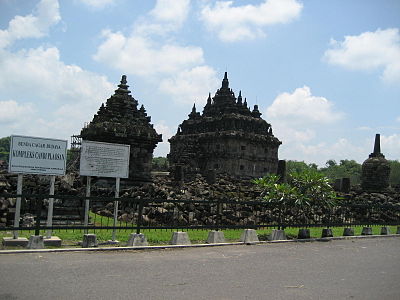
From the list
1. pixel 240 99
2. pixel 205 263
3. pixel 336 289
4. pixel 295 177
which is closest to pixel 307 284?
pixel 336 289

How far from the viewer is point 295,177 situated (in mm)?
16500

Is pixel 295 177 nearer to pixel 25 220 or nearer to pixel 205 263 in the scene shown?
pixel 205 263

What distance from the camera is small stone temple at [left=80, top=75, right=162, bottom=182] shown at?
2430cm

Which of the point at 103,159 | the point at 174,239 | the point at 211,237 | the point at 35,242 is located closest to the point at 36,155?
the point at 103,159

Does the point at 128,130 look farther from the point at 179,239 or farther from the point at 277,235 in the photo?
the point at 179,239

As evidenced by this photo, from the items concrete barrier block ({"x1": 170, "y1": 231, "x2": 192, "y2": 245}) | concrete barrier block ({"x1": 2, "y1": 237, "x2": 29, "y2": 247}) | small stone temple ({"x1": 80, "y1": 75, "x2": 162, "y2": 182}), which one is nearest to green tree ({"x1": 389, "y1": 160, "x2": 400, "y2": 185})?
small stone temple ({"x1": 80, "y1": 75, "x2": 162, "y2": 182})

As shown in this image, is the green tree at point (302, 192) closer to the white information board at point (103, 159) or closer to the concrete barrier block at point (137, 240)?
the white information board at point (103, 159)

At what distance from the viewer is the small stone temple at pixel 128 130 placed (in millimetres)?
24297

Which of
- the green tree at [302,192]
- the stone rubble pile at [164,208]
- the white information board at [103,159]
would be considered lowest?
the stone rubble pile at [164,208]

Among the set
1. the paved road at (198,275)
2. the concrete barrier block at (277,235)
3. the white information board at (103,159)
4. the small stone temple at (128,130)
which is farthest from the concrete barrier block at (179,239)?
the small stone temple at (128,130)

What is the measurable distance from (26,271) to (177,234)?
4667 millimetres

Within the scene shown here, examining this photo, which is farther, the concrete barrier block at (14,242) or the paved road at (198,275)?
the concrete barrier block at (14,242)

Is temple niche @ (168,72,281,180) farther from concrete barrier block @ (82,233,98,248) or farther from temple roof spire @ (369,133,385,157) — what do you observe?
concrete barrier block @ (82,233,98,248)

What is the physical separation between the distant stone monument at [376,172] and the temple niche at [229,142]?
55.6 ft
